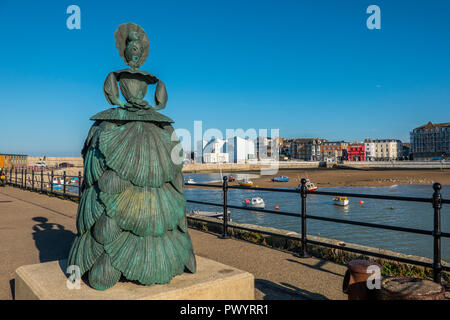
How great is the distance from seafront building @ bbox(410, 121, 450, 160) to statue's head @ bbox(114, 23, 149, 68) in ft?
538

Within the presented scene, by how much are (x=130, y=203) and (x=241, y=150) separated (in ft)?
469

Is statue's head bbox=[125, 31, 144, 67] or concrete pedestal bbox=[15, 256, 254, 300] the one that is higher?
statue's head bbox=[125, 31, 144, 67]

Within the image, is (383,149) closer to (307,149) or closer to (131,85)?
(307,149)

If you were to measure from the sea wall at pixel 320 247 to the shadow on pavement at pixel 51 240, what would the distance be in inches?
115

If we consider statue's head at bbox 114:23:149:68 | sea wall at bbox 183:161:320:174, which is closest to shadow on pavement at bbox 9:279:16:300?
statue's head at bbox 114:23:149:68

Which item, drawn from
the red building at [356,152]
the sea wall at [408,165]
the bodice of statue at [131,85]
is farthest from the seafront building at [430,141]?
the bodice of statue at [131,85]

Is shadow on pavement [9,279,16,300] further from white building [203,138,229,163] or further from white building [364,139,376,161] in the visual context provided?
white building [364,139,376,161]

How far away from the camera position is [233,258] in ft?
19.2

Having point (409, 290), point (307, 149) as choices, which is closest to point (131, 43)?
point (409, 290)

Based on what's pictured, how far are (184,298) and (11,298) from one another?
2207 millimetres

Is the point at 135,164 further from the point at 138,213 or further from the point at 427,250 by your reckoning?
the point at 427,250

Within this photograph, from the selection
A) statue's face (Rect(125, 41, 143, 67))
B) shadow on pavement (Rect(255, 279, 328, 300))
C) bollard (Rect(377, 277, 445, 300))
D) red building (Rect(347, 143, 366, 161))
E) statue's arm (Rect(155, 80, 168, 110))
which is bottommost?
shadow on pavement (Rect(255, 279, 328, 300))

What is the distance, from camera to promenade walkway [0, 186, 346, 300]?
4.35 meters

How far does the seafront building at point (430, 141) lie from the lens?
150 m
